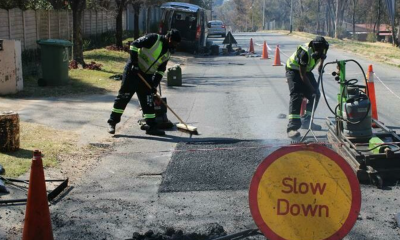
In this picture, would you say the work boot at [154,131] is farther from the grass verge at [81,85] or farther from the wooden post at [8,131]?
the grass verge at [81,85]

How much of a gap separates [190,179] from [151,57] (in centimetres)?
307

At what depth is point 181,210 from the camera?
541 centimetres

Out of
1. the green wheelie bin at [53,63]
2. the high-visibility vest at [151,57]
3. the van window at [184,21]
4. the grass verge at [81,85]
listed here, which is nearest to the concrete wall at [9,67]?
the grass verge at [81,85]

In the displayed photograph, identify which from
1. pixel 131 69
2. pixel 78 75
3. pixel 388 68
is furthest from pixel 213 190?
pixel 388 68

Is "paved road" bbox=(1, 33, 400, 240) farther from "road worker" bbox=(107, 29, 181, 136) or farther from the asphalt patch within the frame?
"road worker" bbox=(107, 29, 181, 136)

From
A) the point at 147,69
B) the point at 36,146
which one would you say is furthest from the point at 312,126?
the point at 36,146

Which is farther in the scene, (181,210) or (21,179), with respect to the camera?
(21,179)

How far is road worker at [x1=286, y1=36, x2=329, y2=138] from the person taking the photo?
8359 mm

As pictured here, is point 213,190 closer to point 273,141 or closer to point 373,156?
point 373,156

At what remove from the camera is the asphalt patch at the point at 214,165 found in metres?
6.26

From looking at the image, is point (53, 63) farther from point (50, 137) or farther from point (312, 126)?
point (312, 126)

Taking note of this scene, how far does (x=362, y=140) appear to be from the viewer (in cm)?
695

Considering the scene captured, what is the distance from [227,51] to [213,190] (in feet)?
83.3

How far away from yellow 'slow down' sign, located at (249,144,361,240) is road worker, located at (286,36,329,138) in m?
4.83
